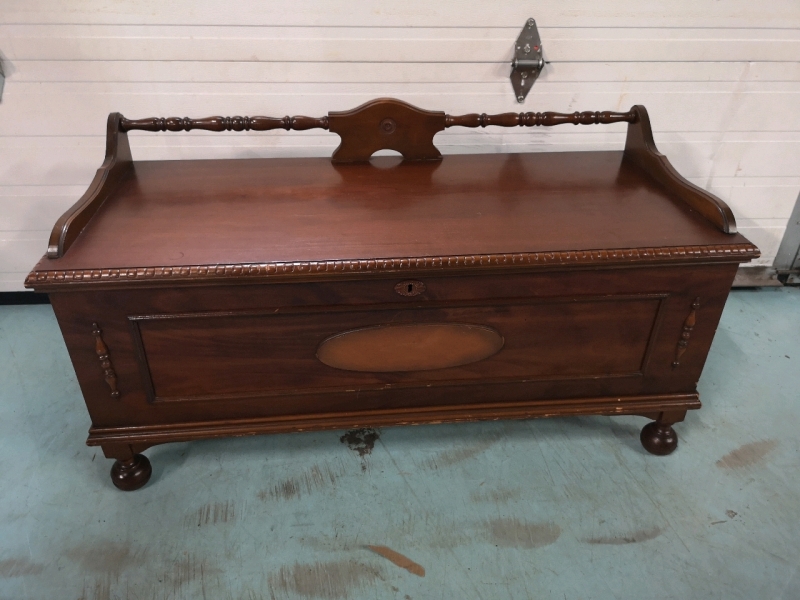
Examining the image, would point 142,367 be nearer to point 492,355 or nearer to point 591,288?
point 492,355

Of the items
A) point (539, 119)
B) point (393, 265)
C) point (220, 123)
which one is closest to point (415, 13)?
point (539, 119)

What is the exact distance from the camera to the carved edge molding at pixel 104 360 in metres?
1.22

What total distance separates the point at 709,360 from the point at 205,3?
6.54 feet

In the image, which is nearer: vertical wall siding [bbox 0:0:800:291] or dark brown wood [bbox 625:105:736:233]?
dark brown wood [bbox 625:105:736:233]

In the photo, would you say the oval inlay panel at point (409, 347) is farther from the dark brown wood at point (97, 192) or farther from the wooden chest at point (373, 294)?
the dark brown wood at point (97, 192)

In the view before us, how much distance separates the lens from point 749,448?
1620mm

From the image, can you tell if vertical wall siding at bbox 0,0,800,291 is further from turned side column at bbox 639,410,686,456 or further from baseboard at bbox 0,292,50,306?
turned side column at bbox 639,410,686,456

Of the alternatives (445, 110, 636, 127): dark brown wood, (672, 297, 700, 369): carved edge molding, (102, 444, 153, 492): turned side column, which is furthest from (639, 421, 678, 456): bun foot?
(102, 444, 153, 492): turned side column

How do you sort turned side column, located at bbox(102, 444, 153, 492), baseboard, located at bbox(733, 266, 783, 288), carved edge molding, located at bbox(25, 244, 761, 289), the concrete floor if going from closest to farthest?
carved edge molding, located at bbox(25, 244, 761, 289)
the concrete floor
turned side column, located at bbox(102, 444, 153, 492)
baseboard, located at bbox(733, 266, 783, 288)

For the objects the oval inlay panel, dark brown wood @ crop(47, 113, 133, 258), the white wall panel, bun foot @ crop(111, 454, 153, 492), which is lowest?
bun foot @ crop(111, 454, 153, 492)

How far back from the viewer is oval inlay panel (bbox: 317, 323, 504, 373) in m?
1.30

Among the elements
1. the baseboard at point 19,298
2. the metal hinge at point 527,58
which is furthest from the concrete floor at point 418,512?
the metal hinge at point 527,58

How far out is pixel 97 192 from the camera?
1371 mm

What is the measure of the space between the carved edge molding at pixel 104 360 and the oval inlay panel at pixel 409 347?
47 centimetres
